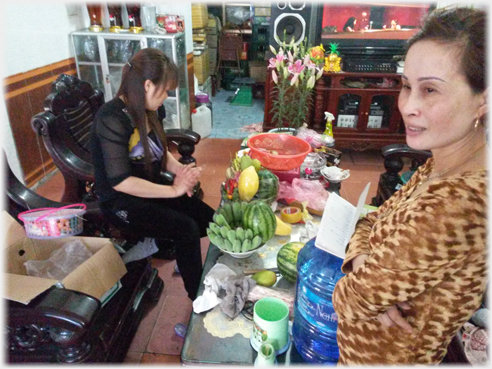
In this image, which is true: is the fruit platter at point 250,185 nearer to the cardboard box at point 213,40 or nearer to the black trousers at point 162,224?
the black trousers at point 162,224

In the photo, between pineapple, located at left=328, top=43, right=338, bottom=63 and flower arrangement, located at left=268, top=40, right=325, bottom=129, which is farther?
pineapple, located at left=328, top=43, right=338, bottom=63

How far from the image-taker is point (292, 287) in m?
1.09

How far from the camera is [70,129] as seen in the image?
195 cm

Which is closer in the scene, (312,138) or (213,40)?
(312,138)

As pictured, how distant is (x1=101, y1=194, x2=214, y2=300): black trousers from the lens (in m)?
1.57

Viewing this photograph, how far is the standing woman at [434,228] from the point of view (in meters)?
0.55

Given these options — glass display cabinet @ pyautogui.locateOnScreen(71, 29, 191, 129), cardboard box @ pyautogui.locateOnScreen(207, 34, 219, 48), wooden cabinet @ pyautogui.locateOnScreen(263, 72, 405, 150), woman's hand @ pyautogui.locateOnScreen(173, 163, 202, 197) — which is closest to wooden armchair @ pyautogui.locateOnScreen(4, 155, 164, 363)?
woman's hand @ pyautogui.locateOnScreen(173, 163, 202, 197)

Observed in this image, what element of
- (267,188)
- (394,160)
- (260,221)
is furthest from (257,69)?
(260,221)

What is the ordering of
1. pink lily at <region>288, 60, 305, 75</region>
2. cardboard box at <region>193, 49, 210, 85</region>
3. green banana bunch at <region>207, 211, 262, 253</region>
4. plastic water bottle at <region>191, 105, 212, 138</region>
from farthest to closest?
cardboard box at <region>193, 49, 210, 85</region>, plastic water bottle at <region>191, 105, 212, 138</region>, pink lily at <region>288, 60, 305, 75</region>, green banana bunch at <region>207, 211, 262, 253</region>

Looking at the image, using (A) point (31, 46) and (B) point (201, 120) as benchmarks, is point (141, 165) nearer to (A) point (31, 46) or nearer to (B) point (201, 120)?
(A) point (31, 46)

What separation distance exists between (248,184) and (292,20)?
8.63 feet

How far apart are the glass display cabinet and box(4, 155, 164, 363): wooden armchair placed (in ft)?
7.45

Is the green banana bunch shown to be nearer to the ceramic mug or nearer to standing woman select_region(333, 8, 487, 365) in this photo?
the ceramic mug

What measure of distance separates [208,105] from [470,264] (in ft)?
13.6
